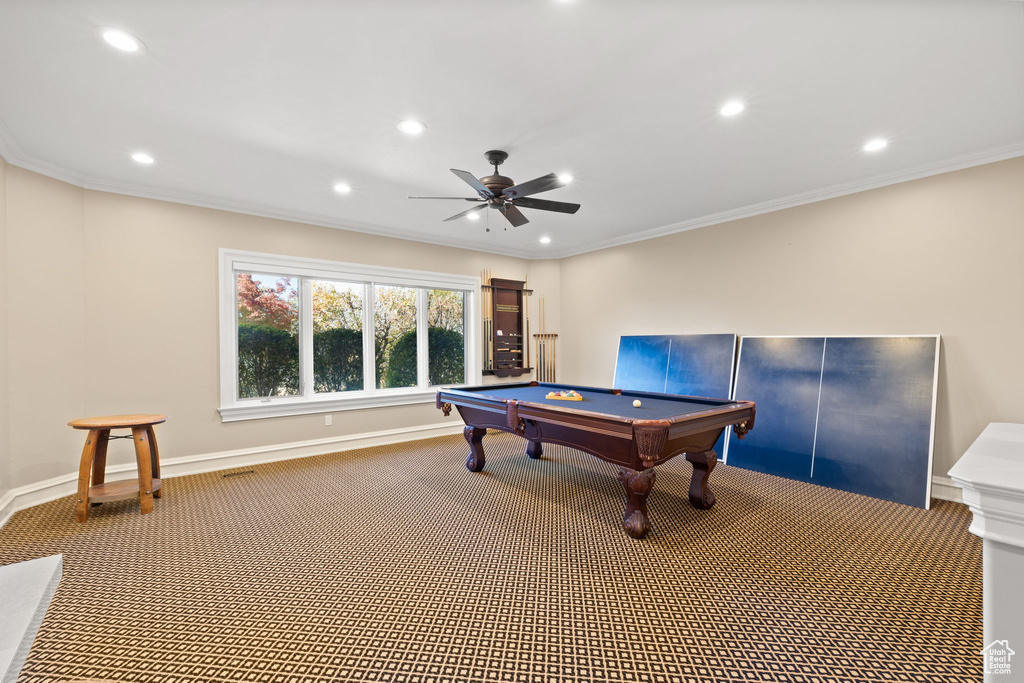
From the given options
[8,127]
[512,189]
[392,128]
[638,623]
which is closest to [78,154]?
[8,127]

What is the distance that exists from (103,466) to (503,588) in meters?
3.31

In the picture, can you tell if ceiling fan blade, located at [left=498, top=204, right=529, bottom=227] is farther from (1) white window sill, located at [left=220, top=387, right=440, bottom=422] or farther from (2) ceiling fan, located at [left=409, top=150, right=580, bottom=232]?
(1) white window sill, located at [left=220, top=387, right=440, bottom=422]

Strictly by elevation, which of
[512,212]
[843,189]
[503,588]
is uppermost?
[843,189]

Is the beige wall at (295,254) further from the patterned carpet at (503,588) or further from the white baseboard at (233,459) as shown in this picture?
the patterned carpet at (503,588)

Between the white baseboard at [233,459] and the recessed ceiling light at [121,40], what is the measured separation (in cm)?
309

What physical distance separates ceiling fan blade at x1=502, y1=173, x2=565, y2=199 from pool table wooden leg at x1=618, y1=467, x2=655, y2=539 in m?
1.82

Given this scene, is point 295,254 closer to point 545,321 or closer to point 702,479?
point 545,321

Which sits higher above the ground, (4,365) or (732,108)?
(732,108)

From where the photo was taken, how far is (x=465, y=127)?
9.09 ft

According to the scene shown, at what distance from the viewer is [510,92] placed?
239cm

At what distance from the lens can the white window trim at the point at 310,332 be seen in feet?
13.9

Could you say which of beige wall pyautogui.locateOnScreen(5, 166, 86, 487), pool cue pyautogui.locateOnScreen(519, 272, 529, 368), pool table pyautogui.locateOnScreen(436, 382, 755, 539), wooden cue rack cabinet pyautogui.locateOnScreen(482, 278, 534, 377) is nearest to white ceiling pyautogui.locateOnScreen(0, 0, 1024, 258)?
beige wall pyautogui.locateOnScreen(5, 166, 86, 487)

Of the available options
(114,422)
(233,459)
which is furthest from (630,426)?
(233,459)

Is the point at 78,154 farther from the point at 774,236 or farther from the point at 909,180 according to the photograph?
the point at 909,180
